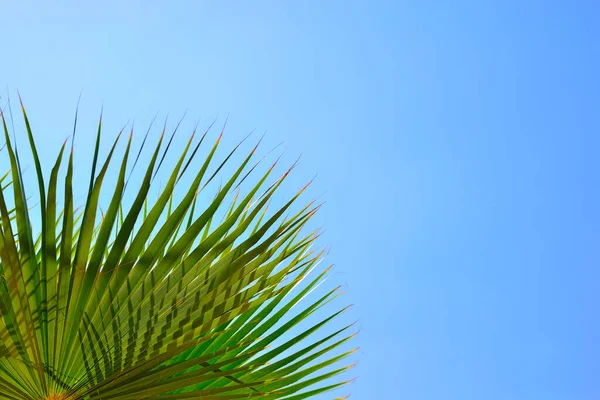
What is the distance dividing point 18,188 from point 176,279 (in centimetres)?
52

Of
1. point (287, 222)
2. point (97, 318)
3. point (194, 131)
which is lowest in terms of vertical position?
point (97, 318)

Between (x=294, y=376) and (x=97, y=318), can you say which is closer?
(x=97, y=318)

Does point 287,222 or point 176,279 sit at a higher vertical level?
point 287,222

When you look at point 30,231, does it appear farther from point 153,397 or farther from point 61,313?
point 153,397

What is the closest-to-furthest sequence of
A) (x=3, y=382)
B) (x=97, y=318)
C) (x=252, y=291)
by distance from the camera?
(x=3, y=382)
(x=97, y=318)
(x=252, y=291)

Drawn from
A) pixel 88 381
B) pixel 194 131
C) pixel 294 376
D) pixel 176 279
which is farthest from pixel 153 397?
pixel 194 131

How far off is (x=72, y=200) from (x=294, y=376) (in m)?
0.94

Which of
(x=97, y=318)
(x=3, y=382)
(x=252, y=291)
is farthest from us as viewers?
(x=252, y=291)

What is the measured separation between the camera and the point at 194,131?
2.31 m

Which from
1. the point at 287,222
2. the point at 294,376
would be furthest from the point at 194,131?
the point at 294,376

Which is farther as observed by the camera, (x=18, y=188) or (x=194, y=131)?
(x=194, y=131)

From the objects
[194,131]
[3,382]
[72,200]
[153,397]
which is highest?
[194,131]

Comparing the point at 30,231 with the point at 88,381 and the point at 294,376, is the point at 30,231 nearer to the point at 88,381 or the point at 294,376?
the point at 88,381

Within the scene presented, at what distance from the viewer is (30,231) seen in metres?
1.99
